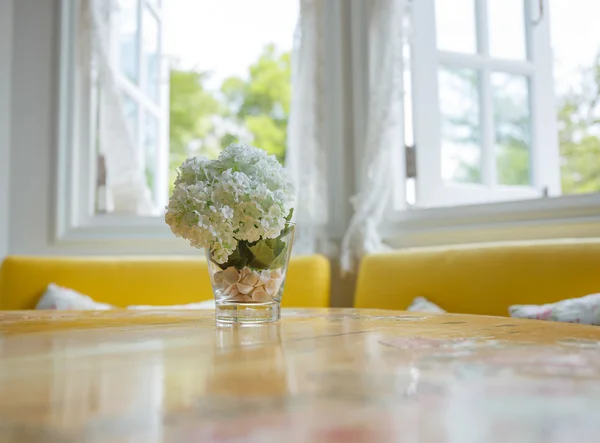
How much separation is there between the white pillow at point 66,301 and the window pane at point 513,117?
1.75 m

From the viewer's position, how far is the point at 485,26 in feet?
8.15

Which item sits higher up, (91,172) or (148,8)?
(148,8)

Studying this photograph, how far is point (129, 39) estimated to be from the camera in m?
2.91

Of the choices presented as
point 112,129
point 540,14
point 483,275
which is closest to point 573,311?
point 483,275

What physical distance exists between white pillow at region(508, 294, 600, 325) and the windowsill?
0.52 meters

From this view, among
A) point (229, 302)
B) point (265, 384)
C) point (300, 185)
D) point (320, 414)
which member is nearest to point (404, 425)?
point (320, 414)

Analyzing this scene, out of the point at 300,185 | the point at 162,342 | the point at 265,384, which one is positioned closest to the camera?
the point at 265,384

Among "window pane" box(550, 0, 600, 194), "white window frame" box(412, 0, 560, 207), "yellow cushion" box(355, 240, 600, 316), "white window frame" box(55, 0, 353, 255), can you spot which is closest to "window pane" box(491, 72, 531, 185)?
"white window frame" box(412, 0, 560, 207)

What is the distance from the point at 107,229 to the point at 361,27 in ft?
4.58

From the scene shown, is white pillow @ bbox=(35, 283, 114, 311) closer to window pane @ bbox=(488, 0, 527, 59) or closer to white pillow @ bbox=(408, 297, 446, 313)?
white pillow @ bbox=(408, 297, 446, 313)

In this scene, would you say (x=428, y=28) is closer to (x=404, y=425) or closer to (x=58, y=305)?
(x=58, y=305)

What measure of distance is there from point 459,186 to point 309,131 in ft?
2.14

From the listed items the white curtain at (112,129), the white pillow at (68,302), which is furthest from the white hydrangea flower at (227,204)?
the white curtain at (112,129)

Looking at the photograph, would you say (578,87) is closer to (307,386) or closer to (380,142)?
(380,142)
